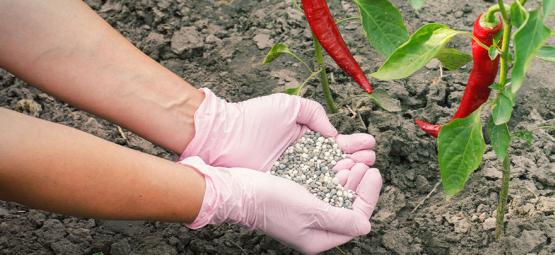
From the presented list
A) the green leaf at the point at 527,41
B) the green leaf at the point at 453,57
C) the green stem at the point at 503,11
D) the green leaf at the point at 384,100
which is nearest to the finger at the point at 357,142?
the green leaf at the point at 384,100

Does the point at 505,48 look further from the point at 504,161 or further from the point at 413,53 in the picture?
the point at 504,161

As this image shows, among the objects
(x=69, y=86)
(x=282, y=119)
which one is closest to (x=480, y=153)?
(x=282, y=119)

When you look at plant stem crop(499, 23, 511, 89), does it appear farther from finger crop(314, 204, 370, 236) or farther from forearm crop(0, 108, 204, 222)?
forearm crop(0, 108, 204, 222)

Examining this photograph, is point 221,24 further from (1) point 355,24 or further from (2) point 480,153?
(2) point 480,153

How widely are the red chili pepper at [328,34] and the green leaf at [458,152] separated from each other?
0.55 m

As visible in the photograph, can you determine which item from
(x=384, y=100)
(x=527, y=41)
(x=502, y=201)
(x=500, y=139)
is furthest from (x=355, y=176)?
(x=527, y=41)

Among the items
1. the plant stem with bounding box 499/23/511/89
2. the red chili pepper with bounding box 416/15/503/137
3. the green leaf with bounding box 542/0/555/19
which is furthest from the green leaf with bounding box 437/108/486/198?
the green leaf with bounding box 542/0/555/19

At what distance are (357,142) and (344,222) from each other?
306mm

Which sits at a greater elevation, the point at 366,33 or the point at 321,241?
the point at 366,33

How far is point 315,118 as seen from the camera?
7.71ft

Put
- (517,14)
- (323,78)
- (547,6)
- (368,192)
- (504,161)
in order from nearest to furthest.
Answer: (547,6) < (517,14) < (504,161) < (368,192) < (323,78)

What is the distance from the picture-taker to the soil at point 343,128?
2.23 m

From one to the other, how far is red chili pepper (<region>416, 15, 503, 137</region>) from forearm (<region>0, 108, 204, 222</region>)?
0.81 m

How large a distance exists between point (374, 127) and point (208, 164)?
60cm
